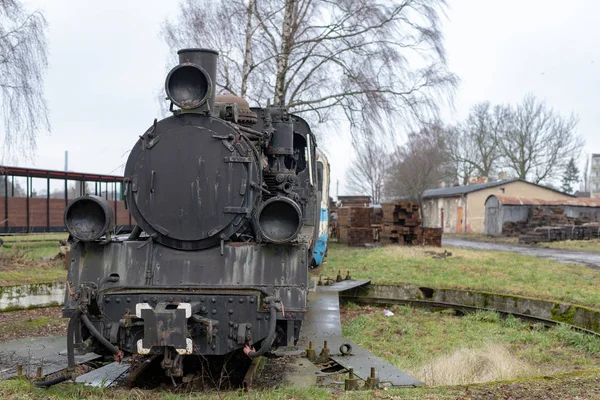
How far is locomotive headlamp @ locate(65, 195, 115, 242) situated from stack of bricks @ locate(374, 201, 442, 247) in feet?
51.2

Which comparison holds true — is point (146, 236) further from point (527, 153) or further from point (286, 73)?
point (527, 153)

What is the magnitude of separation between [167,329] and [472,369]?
119 inches

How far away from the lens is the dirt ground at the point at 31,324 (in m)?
7.21

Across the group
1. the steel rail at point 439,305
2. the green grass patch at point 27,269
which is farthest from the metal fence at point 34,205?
the steel rail at point 439,305

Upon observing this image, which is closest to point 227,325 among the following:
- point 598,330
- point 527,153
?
point 598,330

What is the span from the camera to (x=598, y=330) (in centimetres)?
716

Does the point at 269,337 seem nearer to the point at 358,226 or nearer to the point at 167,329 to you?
the point at 167,329

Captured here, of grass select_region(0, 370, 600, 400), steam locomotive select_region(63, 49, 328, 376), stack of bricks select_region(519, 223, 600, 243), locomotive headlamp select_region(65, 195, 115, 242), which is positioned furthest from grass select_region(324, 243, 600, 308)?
stack of bricks select_region(519, 223, 600, 243)

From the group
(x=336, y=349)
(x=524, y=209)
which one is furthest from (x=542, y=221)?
(x=336, y=349)

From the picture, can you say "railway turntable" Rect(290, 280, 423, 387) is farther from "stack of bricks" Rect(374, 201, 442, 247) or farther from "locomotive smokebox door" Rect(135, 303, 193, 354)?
"stack of bricks" Rect(374, 201, 442, 247)

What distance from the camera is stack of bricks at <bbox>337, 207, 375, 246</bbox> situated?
21.1 metres

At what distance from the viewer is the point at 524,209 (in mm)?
30094

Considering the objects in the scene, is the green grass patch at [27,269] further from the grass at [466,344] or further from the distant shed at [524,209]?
the distant shed at [524,209]

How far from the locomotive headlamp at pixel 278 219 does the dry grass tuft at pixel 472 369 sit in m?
1.87
